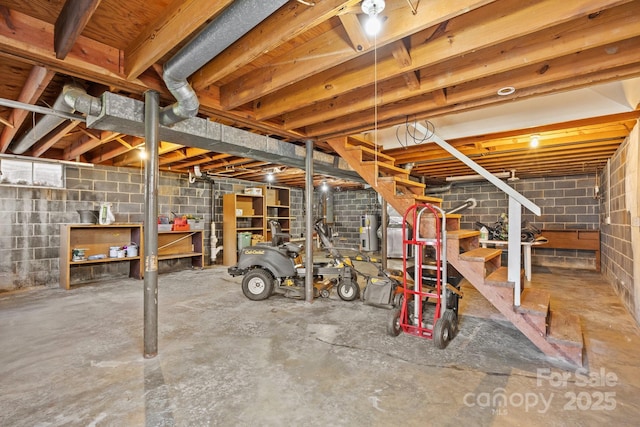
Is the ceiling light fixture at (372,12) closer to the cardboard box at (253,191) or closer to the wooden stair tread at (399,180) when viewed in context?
the wooden stair tread at (399,180)

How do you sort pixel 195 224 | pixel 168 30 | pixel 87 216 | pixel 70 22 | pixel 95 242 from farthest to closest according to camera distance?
pixel 195 224 < pixel 95 242 < pixel 87 216 < pixel 168 30 < pixel 70 22

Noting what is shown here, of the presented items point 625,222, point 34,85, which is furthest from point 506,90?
point 34,85

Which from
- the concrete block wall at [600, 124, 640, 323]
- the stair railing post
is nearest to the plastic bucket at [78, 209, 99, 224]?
the stair railing post

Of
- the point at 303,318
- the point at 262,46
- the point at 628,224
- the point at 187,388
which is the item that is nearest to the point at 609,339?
the point at 628,224

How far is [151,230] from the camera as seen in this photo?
2.26 metres

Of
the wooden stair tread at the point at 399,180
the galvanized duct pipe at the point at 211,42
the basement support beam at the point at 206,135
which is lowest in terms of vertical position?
the wooden stair tread at the point at 399,180

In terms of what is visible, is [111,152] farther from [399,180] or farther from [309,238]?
[399,180]

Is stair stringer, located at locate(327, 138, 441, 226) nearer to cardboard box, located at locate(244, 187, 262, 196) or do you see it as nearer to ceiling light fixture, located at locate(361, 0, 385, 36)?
ceiling light fixture, located at locate(361, 0, 385, 36)

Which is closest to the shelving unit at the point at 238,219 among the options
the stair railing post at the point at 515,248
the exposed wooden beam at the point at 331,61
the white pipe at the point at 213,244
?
the white pipe at the point at 213,244

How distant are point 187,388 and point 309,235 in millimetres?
2179

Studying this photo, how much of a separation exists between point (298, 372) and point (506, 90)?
2.72 metres

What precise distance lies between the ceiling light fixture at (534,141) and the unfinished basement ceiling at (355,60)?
0.21 m

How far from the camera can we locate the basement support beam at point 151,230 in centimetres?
224

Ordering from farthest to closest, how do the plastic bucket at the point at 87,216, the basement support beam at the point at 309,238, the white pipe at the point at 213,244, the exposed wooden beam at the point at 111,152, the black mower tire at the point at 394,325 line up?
the white pipe at the point at 213,244 < the plastic bucket at the point at 87,216 < the exposed wooden beam at the point at 111,152 < the basement support beam at the point at 309,238 < the black mower tire at the point at 394,325
